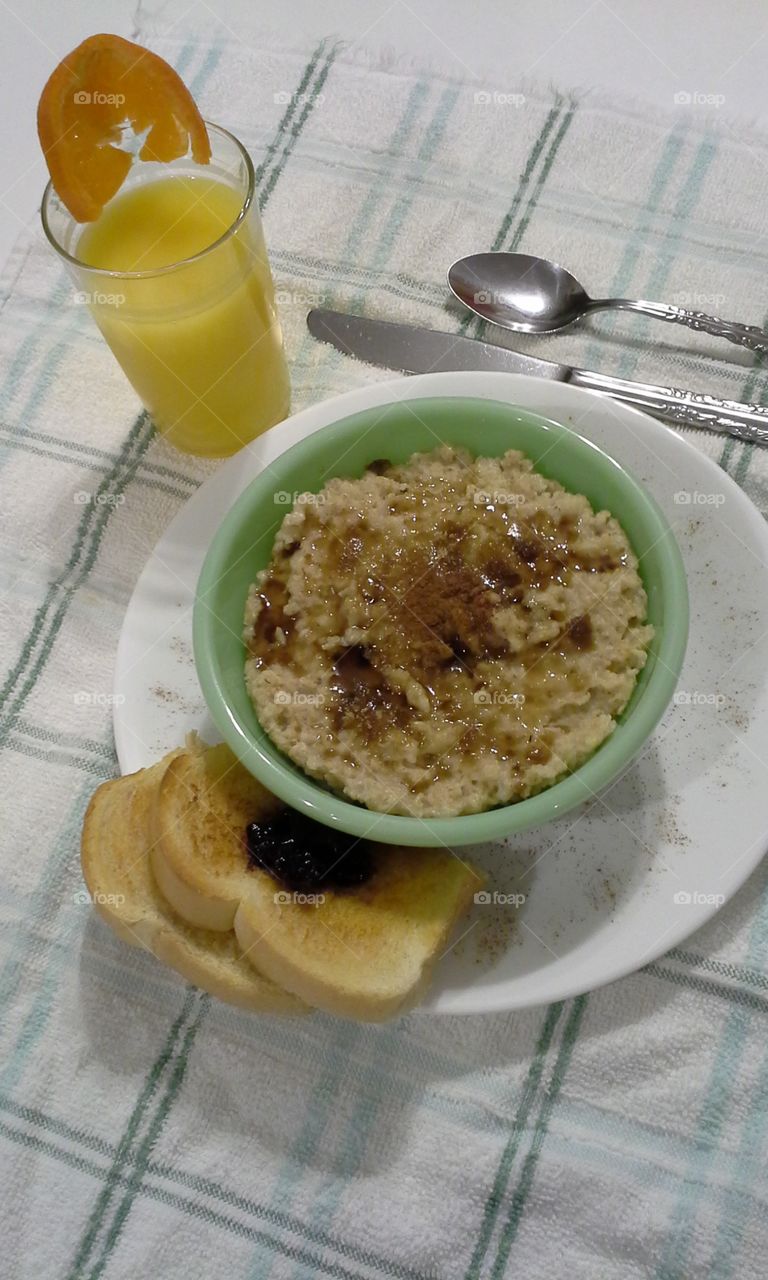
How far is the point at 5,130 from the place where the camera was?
9.09 feet

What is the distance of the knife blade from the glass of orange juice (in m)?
0.26

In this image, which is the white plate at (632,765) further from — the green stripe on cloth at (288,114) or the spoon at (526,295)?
the green stripe on cloth at (288,114)

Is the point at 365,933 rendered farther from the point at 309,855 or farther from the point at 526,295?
the point at 526,295

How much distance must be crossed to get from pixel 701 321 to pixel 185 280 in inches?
42.6

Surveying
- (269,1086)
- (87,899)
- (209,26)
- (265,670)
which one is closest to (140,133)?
(265,670)

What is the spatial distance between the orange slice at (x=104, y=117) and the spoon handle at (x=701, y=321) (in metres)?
0.94

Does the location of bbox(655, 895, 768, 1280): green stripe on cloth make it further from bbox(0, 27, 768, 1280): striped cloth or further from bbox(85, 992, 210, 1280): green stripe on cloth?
bbox(85, 992, 210, 1280): green stripe on cloth

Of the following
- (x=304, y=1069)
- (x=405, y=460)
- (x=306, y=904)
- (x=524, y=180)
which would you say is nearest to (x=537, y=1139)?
(x=304, y=1069)

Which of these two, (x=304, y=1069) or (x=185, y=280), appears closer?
(x=304, y=1069)

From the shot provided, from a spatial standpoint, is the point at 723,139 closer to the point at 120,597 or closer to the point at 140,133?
the point at 140,133

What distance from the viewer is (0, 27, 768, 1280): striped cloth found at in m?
1.61

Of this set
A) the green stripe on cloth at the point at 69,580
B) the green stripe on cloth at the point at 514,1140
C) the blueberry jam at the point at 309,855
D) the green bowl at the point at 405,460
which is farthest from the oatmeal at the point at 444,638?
the green stripe on cloth at the point at 69,580

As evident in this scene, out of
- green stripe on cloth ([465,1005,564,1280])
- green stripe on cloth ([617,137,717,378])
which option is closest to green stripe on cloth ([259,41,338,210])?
green stripe on cloth ([617,137,717,378])

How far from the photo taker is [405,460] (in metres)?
1.84
